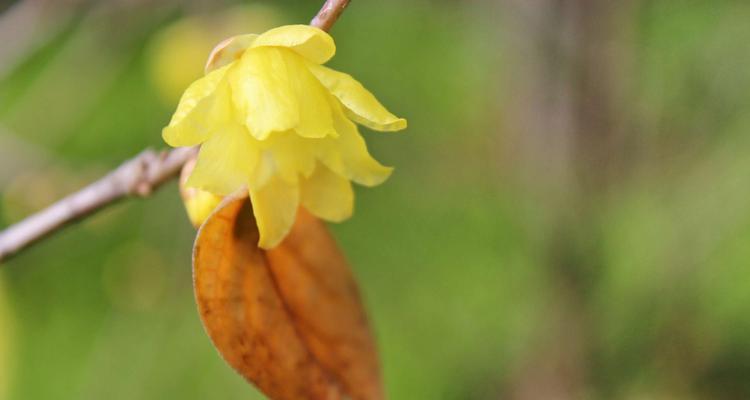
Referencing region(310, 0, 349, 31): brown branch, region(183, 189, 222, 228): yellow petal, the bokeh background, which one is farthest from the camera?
the bokeh background

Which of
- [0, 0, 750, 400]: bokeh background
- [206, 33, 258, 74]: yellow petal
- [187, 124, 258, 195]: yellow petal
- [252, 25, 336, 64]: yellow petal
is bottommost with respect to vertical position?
[0, 0, 750, 400]: bokeh background

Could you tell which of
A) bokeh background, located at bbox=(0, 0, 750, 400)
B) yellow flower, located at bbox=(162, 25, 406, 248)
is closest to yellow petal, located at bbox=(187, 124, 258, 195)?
yellow flower, located at bbox=(162, 25, 406, 248)

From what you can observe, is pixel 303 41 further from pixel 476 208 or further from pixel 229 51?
pixel 476 208

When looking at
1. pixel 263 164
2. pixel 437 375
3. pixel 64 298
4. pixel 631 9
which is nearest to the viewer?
pixel 263 164

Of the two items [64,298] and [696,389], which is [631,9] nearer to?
[696,389]

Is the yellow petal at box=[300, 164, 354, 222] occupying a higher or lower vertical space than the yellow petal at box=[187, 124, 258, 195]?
lower

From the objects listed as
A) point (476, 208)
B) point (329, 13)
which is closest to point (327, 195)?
point (329, 13)

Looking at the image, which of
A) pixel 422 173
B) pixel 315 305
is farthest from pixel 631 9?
pixel 422 173

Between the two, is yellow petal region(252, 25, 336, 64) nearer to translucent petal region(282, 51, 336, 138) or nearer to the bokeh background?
translucent petal region(282, 51, 336, 138)
